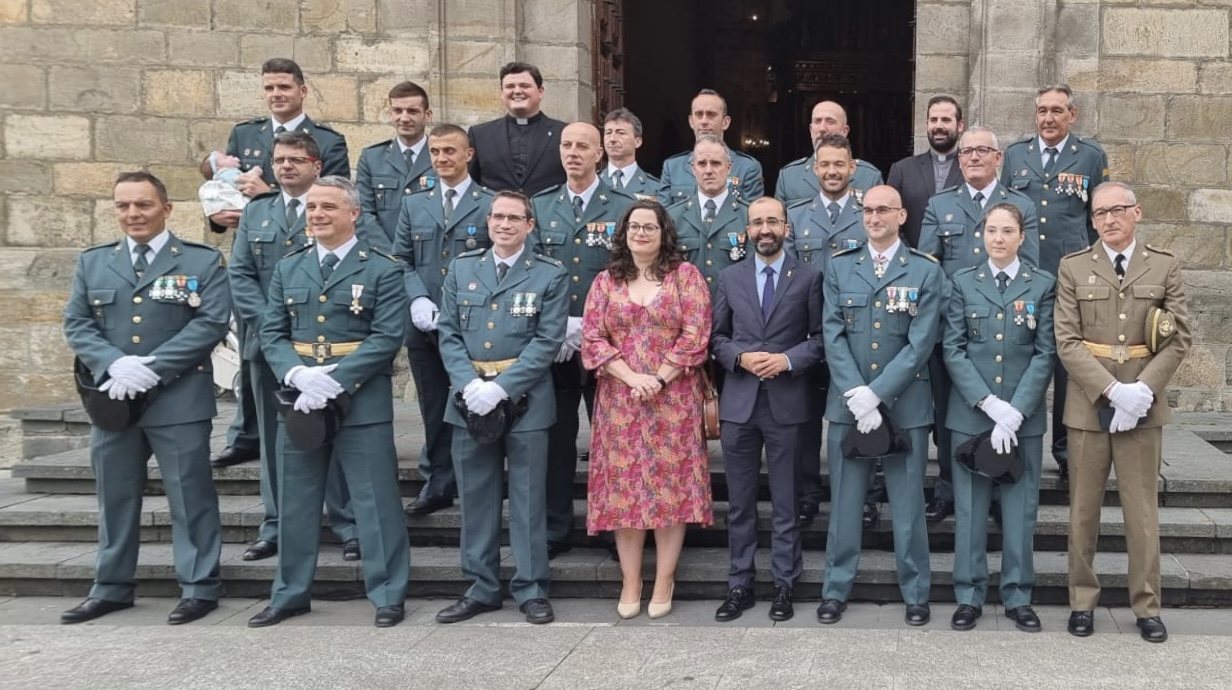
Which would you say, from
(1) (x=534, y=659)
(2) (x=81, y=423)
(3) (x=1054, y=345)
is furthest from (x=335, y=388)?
(2) (x=81, y=423)

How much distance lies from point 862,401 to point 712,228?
124cm

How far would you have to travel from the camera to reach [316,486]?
195 inches

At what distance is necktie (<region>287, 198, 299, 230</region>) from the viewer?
5354 mm

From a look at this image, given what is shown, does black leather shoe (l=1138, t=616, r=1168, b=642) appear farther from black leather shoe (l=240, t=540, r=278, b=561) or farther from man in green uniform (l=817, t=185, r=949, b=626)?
black leather shoe (l=240, t=540, r=278, b=561)

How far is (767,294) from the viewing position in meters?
4.96

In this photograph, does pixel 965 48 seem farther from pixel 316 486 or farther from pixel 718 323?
pixel 316 486

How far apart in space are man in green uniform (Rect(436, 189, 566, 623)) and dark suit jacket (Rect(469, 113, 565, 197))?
1.01 meters

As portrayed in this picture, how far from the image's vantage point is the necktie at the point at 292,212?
5.35 metres

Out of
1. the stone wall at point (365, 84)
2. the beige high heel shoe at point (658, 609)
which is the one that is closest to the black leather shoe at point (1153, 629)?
the beige high heel shoe at point (658, 609)

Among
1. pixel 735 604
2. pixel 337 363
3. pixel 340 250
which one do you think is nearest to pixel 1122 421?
pixel 735 604

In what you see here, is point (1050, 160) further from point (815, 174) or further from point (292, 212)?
point (292, 212)

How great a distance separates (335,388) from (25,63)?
5.67m

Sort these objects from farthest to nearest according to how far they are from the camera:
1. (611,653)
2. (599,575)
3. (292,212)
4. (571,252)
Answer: (571,252), (292,212), (599,575), (611,653)

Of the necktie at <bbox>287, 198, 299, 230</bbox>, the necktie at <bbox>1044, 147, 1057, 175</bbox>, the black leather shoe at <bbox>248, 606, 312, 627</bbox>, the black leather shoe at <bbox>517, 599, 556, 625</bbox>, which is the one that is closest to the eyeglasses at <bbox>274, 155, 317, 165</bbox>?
the necktie at <bbox>287, 198, 299, 230</bbox>
